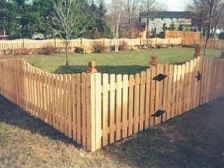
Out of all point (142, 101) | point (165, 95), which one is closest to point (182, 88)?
point (165, 95)

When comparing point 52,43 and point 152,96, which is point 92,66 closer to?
point 152,96

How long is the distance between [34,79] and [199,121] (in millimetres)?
3916

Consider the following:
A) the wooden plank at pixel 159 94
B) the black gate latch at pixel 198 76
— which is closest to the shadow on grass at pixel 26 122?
the wooden plank at pixel 159 94

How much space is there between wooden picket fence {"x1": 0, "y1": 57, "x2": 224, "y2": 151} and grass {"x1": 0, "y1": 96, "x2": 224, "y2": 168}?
235 millimetres

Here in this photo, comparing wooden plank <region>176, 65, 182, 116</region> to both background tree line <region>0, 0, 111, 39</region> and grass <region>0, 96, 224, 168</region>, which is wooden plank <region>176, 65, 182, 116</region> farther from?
background tree line <region>0, 0, 111, 39</region>

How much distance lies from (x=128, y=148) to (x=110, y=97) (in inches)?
38.6

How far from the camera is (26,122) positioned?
22.8 ft

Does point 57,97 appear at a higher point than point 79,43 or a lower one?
lower

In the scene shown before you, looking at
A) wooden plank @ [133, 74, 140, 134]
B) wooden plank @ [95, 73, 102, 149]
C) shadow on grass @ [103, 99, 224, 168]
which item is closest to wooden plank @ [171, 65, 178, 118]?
shadow on grass @ [103, 99, 224, 168]

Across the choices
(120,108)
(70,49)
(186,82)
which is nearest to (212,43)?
(70,49)

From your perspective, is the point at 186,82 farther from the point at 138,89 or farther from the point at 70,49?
the point at 70,49

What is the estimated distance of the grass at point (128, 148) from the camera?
499 cm

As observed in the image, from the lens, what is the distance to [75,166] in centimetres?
486

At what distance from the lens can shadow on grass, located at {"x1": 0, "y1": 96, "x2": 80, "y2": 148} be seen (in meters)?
6.07
